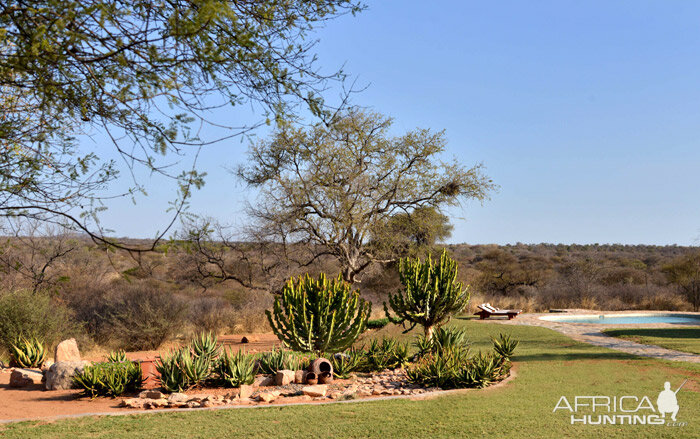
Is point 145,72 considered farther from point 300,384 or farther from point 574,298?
point 574,298

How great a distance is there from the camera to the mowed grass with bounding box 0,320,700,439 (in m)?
6.91

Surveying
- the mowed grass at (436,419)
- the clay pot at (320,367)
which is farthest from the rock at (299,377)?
the mowed grass at (436,419)

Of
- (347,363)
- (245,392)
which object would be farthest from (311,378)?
(245,392)

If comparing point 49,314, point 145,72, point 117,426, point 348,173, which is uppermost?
point 348,173

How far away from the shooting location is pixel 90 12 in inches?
157

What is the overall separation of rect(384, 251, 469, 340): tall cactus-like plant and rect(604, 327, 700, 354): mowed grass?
6026mm

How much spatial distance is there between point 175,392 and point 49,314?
7.32m

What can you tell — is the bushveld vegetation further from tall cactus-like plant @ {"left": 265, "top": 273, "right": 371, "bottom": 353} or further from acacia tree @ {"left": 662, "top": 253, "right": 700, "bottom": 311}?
tall cactus-like plant @ {"left": 265, "top": 273, "right": 371, "bottom": 353}

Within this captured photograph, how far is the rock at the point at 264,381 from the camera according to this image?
34.4 feet

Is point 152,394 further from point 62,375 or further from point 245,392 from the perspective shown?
point 62,375

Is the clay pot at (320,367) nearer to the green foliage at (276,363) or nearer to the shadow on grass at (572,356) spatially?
the green foliage at (276,363)

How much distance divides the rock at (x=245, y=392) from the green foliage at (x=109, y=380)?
212cm

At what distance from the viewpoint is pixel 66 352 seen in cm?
1173

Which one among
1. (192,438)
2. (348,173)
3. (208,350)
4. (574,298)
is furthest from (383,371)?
(574,298)
